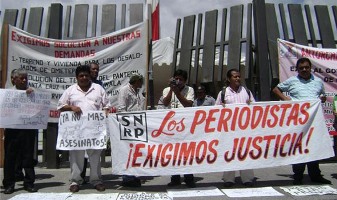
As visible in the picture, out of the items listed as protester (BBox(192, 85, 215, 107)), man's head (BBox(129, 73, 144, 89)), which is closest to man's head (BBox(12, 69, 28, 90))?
man's head (BBox(129, 73, 144, 89))

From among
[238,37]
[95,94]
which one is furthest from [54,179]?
[238,37]

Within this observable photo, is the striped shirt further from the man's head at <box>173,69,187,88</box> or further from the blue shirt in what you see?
the blue shirt

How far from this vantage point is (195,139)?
5914 millimetres

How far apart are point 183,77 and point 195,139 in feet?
3.21

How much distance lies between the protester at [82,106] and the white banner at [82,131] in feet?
0.33

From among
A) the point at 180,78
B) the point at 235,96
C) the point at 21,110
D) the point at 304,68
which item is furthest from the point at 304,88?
the point at 21,110

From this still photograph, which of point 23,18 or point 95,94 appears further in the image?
point 23,18

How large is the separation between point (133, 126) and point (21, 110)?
1685 millimetres

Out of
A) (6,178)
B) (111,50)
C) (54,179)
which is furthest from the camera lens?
(111,50)

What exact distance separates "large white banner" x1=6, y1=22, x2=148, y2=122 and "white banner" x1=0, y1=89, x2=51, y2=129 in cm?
176

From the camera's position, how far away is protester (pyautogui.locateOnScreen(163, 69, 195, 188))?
6039mm

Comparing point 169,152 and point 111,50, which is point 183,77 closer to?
point 169,152

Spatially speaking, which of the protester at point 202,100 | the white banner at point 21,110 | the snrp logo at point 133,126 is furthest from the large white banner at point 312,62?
the white banner at point 21,110

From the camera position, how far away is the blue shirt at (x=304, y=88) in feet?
20.6
